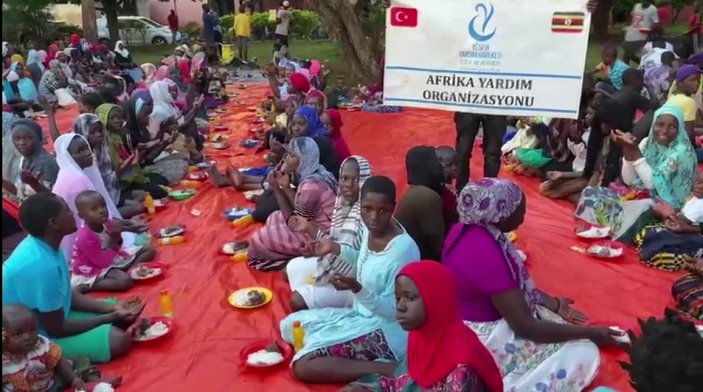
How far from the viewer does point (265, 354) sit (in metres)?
3.58

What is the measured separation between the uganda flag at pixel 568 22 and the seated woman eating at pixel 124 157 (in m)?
3.94

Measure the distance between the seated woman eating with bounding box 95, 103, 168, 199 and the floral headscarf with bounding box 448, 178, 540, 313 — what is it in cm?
410

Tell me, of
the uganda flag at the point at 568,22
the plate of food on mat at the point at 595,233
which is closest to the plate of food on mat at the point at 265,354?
the uganda flag at the point at 568,22

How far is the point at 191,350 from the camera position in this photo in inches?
147

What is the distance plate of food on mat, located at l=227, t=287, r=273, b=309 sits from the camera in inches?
165

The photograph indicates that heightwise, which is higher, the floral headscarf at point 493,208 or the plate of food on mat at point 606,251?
the floral headscarf at point 493,208

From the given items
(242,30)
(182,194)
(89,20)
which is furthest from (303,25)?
(182,194)

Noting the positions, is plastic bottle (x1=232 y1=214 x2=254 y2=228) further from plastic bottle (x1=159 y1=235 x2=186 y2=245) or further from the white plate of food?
the white plate of food

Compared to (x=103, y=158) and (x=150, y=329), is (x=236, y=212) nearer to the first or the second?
(x=103, y=158)

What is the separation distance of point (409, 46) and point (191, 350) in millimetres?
2417

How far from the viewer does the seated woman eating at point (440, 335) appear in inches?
93.1

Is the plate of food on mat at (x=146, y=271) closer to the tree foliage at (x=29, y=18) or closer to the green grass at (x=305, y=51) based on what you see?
the green grass at (x=305, y=51)

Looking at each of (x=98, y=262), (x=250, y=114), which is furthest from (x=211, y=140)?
(x=98, y=262)

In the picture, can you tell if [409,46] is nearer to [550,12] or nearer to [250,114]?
[550,12]
